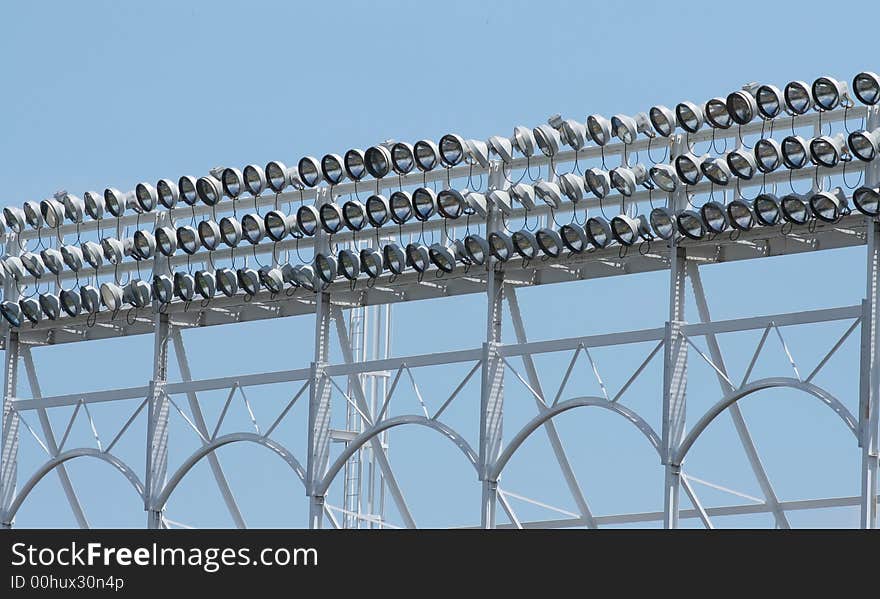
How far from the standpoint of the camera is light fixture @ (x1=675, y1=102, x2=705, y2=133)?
42188 millimetres

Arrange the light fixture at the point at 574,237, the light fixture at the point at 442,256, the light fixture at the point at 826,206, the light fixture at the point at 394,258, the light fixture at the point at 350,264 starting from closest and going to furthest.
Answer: the light fixture at the point at 826,206 → the light fixture at the point at 574,237 → the light fixture at the point at 442,256 → the light fixture at the point at 394,258 → the light fixture at the point at 350,264

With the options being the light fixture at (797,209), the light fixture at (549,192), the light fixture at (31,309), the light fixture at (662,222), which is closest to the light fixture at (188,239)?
the light fixture at (31,309)

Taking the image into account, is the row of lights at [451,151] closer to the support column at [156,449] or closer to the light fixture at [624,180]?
the light fixture at [624,180]

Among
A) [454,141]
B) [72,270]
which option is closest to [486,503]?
[454,141]

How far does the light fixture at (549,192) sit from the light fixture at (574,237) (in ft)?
2.30

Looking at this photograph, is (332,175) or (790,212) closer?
(790,212)

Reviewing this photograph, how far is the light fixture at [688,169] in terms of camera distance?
137ft

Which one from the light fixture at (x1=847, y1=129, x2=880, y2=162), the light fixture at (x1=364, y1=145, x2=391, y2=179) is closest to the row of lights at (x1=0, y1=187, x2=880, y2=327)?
the light fixture at (x1=847, y1=129, x2=880, y2=162)

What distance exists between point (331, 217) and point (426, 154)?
7.88ft

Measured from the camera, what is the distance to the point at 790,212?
40.4 meters
